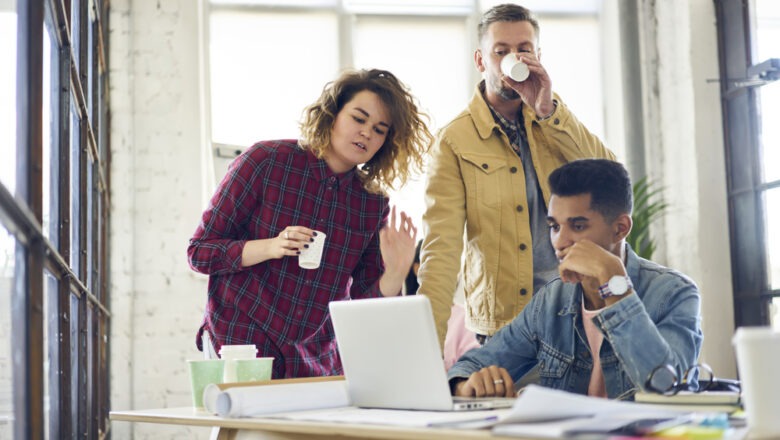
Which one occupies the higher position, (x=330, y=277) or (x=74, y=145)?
(x=74, y=145)

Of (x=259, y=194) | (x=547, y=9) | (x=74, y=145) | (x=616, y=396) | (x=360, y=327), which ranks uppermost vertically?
(x=547, y=9)

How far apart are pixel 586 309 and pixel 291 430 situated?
0.70 meters

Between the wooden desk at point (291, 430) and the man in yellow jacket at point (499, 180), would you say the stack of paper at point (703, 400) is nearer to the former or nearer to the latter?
the wooden desk at point (291, 430)

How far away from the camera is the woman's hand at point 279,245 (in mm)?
2078

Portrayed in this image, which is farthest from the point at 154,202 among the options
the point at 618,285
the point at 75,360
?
the point at 618,285

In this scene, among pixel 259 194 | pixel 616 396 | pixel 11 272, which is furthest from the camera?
pixel 259 194

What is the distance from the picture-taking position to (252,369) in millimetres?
1710

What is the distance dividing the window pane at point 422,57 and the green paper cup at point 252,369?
325 cm

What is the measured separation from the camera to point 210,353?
226 cm

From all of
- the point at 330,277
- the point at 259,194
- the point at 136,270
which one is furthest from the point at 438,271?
the point at 136,270

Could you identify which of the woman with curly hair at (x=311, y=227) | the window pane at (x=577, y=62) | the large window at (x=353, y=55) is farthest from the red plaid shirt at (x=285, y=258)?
the window pane at (x=577, y=62)

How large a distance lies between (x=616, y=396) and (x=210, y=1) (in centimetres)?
369

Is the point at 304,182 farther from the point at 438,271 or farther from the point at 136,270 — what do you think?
the point at 136,270

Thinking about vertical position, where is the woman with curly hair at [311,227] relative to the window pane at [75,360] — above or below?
above
